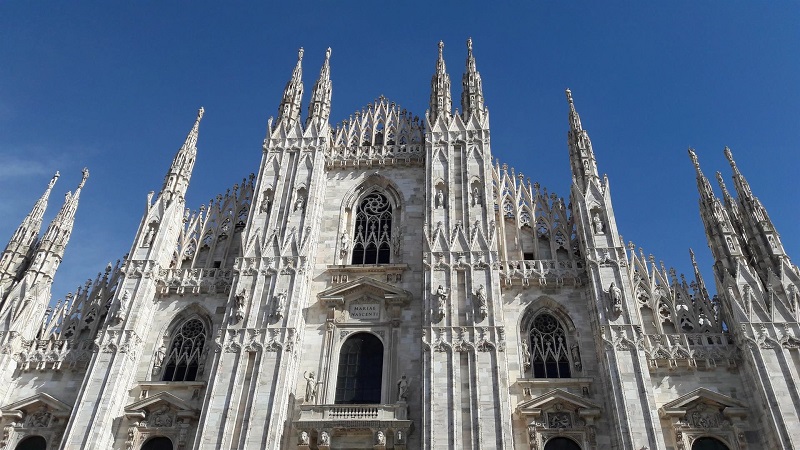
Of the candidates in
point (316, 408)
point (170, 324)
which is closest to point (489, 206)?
point (316, 408)

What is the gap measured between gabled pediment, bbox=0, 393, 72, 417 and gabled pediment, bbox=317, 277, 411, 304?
8.82 m

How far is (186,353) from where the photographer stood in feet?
70.4

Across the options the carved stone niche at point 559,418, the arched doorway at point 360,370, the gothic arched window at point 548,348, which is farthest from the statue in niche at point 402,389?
the gothic arched window at point 548,348

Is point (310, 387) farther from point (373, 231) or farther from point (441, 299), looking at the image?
point (373, 231)

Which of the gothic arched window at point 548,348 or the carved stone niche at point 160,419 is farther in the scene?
the gothic arched window at point 548,348

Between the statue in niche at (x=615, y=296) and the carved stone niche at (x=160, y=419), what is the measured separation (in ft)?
43.9

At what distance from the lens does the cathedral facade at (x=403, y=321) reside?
59.9ft

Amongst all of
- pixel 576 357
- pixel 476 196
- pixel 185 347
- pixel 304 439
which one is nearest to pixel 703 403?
pixel 576 357

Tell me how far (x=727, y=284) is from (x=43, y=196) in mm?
26021

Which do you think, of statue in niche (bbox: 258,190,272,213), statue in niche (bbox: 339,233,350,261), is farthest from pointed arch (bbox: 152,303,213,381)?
statue in niche (bbox: 339,233,350,261)

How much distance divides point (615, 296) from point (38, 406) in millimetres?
18751

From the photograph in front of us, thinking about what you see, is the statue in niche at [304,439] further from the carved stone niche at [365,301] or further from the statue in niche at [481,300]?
the statue in niche at [481,300]

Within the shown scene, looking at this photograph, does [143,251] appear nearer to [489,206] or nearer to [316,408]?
[316,408]

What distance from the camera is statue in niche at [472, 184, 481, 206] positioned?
23.0m
